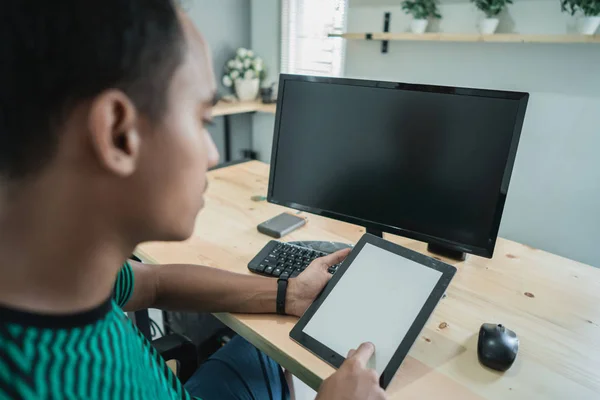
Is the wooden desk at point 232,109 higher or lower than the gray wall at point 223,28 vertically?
lower

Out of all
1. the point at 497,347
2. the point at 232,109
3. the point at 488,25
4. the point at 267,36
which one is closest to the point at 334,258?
the point at 497,347

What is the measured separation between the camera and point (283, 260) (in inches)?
40.3

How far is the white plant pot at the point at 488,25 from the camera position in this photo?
214 centimetres

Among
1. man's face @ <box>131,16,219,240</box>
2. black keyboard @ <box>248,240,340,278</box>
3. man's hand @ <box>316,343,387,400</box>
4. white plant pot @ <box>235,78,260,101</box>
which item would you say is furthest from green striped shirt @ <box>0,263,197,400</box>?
white plant pot @ <box>235,78,260,101</box>

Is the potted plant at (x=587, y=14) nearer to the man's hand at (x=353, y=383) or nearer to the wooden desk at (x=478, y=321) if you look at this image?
the wooden desk at (x=478, y=321)

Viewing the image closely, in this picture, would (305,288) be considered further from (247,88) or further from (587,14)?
(247,88)

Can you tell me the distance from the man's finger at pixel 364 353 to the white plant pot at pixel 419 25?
214 centimetres

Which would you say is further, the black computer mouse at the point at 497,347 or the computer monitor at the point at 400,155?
the computer monitor at the point at 400,155

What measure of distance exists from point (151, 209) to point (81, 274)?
108mm

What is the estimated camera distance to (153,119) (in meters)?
0.43

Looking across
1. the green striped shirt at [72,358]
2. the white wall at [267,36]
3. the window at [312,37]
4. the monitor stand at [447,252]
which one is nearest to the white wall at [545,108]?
the window at [312,37]

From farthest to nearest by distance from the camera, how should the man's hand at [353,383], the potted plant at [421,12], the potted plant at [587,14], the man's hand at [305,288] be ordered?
the potted plant at [421,12], the potted plant at [587,14], the man's hand at [305,288], the man's hand at [353,383]

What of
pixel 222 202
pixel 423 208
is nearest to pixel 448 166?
pixel 423 208

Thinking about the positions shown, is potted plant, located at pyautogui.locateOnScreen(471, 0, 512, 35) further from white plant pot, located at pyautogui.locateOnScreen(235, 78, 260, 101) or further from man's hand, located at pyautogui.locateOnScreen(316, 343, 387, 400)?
man's hand, located at pyautogui.locateOnScreen(316, 343, 387, 400)
